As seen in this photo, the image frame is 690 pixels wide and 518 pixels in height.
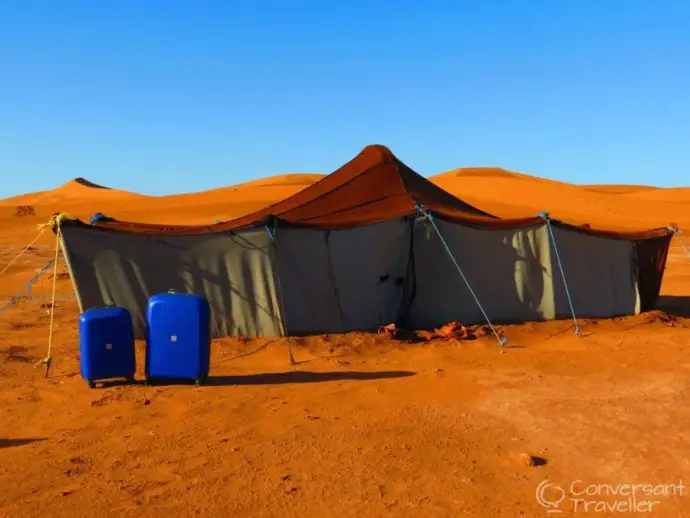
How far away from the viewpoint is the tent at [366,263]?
360 inches

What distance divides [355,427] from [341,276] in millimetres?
4252

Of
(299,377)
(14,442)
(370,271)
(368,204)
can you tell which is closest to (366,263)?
(370,271)

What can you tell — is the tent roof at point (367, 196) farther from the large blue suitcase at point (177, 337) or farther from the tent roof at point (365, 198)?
the large blue suitcase at point (177, 337)

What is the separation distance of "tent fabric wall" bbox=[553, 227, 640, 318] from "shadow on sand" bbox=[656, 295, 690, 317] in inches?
51.1

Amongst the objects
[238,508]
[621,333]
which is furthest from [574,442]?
[621,333]

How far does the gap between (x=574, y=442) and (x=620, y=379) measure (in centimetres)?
242

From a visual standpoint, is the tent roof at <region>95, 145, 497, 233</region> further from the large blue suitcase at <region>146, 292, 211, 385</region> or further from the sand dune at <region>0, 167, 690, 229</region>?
the sand dune at <region>0, 167, 690, 229</region>

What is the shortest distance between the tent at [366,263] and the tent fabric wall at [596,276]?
0.08ft

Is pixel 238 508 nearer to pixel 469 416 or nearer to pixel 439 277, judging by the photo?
pixel 469 416

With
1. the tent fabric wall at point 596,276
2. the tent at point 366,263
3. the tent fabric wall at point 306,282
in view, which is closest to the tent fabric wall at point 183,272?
the tent at point 366,263

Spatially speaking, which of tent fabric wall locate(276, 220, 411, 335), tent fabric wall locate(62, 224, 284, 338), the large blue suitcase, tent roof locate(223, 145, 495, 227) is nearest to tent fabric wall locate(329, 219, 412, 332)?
tent fabric wall locate(276, 220, 411, 335)

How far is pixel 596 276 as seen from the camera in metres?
11.2

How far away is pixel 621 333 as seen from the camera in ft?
33.7

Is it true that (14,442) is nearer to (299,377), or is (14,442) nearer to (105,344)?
(105,344)
